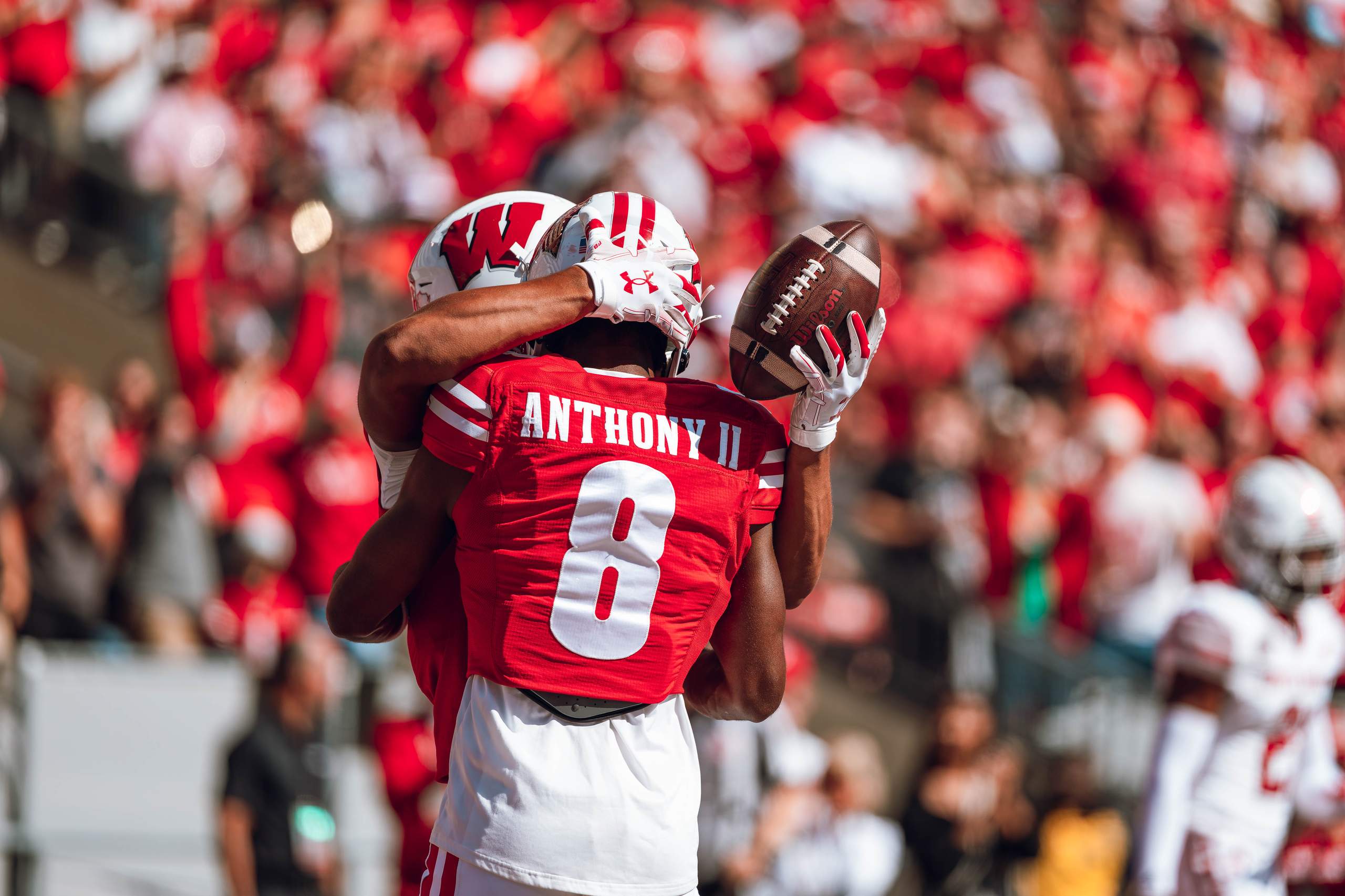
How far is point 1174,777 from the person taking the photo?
191 inches

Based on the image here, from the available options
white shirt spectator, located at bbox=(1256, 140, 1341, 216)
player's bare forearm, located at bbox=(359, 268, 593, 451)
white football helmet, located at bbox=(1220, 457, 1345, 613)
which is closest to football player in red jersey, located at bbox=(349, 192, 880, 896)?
player's bare forearm, located at bbox=(359, 268, 593, 451)

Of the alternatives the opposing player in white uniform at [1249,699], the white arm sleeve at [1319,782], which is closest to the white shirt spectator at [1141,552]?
the white arm sleeve at [1319,782]

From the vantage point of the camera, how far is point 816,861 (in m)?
7.51

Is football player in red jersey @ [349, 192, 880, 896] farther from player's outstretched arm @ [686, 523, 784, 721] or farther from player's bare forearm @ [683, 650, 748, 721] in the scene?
player's bare forearm @ [683, 650, 748, 721]

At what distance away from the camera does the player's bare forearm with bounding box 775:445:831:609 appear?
10.6 feet

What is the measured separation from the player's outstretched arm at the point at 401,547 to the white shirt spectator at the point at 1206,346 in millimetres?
9328

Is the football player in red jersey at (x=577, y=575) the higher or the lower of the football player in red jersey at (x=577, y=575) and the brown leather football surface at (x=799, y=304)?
the lower

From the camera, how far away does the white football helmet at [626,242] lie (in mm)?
3168

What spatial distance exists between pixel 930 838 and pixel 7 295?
6869 mm

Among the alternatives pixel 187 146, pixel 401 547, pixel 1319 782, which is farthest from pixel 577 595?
pixel 187 146

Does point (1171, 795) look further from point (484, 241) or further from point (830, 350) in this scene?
point (484, 241)

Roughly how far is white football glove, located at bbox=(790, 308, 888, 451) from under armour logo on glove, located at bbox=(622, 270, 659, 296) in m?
0.29

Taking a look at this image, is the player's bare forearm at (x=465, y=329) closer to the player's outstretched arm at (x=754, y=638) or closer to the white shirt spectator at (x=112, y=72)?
the player's outstretched arm at (x=754, y=638)

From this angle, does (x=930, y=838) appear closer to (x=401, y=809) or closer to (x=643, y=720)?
(x=401, y=809)
